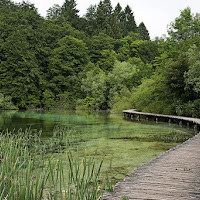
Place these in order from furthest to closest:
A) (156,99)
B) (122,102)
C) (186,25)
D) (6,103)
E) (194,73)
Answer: (6,103) < (122,102) < (186,25) < (156,99) < (194,73)

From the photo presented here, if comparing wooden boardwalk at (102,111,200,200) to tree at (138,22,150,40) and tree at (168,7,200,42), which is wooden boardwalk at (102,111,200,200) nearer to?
tree at (168,7,200,42)

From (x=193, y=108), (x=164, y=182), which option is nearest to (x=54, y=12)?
(x=193, y=108)

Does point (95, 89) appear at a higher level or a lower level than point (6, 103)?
higher

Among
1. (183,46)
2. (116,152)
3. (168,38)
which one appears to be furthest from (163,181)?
(168,38)

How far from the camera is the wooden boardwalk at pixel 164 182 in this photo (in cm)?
306

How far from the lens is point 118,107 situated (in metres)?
29.4

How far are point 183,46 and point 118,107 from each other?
982 cm

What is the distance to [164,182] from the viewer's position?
11.8 feet

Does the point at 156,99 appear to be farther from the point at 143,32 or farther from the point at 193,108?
the point at 143,32

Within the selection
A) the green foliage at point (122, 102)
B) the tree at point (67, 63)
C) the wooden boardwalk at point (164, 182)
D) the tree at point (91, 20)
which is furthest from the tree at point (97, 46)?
the wooden boardwalk at point (164, 182)

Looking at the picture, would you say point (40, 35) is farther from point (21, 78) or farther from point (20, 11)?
point (21, 78)

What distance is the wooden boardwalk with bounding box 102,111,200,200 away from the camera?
3057 mm

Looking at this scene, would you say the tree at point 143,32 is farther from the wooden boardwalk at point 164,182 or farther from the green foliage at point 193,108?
the wooden boardwalk at point 164,182

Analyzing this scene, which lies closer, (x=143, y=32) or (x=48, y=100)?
(x=48, y=100)
